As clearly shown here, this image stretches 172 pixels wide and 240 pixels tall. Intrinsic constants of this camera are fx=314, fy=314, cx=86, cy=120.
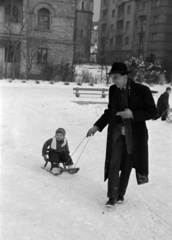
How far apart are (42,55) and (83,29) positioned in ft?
52.7

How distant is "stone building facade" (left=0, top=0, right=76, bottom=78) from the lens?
28797mm

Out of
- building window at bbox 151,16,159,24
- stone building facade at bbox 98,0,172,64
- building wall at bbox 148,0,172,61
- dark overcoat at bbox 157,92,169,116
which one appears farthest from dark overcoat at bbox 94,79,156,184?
building window at bbox 151,16,159,24

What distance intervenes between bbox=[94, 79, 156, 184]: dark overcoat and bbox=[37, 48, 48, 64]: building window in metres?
28.2

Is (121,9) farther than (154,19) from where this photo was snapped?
Yes

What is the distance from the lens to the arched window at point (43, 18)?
1209 inches

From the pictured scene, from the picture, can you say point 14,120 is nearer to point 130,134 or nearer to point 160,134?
point 160,134

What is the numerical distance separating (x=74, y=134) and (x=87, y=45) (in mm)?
37012

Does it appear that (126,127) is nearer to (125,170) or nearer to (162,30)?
(125,170)

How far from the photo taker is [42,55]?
103 ft

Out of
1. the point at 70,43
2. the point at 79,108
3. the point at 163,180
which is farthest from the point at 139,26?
the point at 163,180

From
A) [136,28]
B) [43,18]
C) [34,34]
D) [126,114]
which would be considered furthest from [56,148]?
[136,28]

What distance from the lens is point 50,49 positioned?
1246 inches

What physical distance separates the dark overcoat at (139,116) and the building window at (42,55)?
2819 centimetres

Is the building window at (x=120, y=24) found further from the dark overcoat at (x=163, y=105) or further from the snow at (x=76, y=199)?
the snow at (x=76, y=199)
